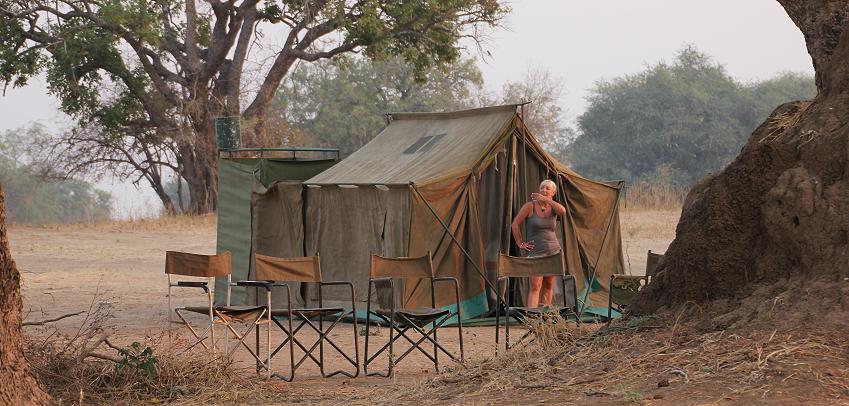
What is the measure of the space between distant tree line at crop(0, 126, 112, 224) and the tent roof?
4426cm

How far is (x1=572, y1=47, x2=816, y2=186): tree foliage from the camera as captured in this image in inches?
1762

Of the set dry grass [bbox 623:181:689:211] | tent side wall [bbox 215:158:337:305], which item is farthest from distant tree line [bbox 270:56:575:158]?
tent side wall [bbox 215:158:337:305]

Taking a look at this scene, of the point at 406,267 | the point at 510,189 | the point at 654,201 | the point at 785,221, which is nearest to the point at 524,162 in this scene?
the point at 510,189

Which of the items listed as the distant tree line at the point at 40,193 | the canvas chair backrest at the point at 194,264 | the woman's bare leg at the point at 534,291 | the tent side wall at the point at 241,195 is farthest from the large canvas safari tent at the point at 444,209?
the distant tree line at the point at 40,193

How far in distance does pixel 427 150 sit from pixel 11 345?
22.1 feet

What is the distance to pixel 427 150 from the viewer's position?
11828mm

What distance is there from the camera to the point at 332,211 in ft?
37.6

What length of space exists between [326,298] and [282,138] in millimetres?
17821

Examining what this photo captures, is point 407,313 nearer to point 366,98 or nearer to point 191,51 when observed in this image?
point 191,51

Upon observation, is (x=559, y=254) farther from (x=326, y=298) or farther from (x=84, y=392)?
(x=326, y=298)

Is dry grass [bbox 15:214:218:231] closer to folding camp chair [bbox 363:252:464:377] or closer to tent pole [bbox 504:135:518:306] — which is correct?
tent pole [bbox 504:135:518:306]

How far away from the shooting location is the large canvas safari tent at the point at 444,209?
10805 mm

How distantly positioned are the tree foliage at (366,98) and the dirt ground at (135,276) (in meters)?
20.3

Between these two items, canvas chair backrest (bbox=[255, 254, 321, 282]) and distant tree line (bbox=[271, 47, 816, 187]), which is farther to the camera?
distant tree line (bbox=[271, 47, 816, 187])
